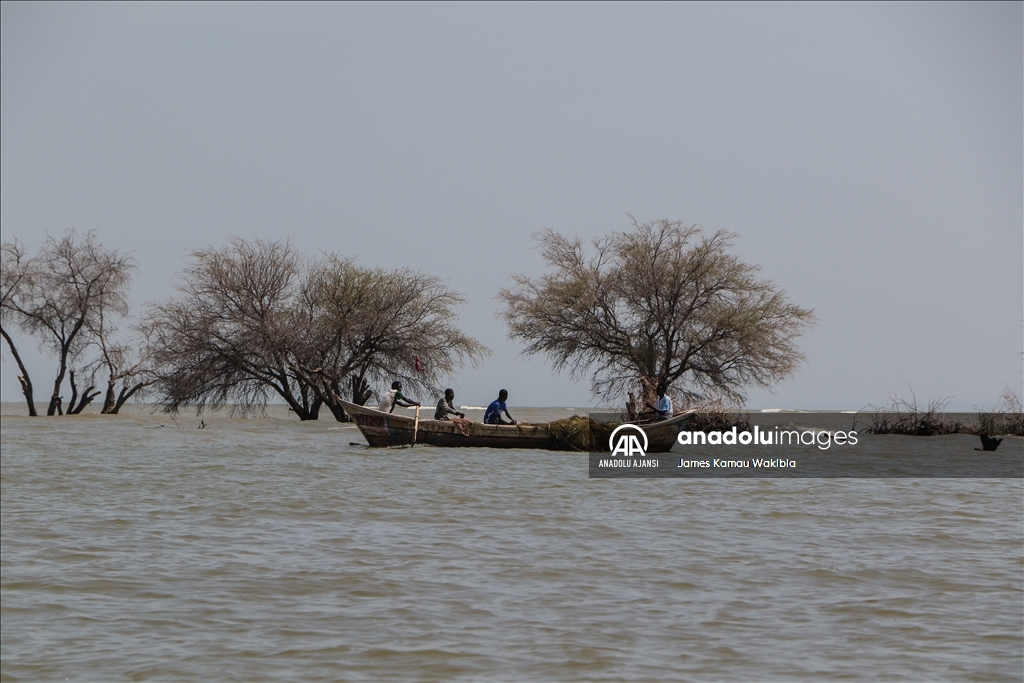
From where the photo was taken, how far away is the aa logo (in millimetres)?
25297

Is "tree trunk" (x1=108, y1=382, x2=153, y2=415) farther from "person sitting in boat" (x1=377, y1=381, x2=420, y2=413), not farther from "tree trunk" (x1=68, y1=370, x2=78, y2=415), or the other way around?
"person sitting in boat" (x1=377, y1=381, x2=420, y2=413)

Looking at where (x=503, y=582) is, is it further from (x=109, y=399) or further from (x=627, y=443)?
(x=109, y=399)

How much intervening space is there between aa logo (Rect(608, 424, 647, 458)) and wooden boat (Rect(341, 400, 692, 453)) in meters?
0.17

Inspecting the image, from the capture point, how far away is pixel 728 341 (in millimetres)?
39156

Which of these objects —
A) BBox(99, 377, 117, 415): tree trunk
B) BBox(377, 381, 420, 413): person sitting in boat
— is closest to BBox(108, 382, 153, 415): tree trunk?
BBox(99, 377, 117, 415): tree trunk

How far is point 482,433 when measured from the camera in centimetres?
2528

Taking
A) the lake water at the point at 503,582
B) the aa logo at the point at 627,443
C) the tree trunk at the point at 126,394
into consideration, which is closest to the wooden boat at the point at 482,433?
the aa logo at the point at 627,443

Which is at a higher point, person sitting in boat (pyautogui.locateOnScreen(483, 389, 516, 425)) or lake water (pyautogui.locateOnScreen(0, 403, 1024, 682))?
person sitting in boat (pyautogui.locateOnScreen(483, 389, 516, 425))

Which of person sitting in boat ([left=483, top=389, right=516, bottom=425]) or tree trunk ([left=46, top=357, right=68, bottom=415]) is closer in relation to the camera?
person sitting in boat ([left=483, top=389, right=516, bottom=425])

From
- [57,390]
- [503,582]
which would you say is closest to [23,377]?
[57,390]

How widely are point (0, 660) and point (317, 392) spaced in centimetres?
3557

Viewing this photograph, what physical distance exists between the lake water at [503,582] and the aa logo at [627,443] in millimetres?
7983

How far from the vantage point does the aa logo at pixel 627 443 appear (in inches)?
996

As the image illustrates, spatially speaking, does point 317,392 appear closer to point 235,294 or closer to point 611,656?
point 235,294
